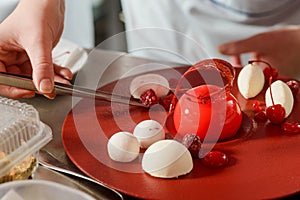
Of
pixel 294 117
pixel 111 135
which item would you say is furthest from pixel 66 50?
pixel 294 117

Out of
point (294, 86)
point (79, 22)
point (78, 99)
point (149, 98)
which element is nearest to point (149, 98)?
point (149, 98)

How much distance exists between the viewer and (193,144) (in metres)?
0.73

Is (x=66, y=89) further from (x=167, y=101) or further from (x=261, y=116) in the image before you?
(x=261, y=116)

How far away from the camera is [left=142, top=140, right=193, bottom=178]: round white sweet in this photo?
0.69m

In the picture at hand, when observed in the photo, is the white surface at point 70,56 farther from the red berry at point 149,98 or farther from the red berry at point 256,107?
the red berry at point 256,107

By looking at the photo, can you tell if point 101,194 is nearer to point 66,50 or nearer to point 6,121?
point 6,121

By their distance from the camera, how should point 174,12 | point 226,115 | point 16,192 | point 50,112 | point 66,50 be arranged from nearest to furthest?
1. point 16,192
2. point 226,115
3. point 50,112
4. point 66,50
5. point 174,12

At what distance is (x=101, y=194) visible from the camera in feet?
2.26

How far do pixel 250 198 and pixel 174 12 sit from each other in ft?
1.93

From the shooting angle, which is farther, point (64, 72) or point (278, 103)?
point (64, 72)

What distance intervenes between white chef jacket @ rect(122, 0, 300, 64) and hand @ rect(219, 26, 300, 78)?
0.05 metres

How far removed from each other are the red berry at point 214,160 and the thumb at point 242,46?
1.16ft

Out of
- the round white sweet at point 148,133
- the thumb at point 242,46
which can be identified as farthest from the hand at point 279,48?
the round white sweet at point 148,133

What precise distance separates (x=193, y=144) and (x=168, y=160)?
0.17 ft
